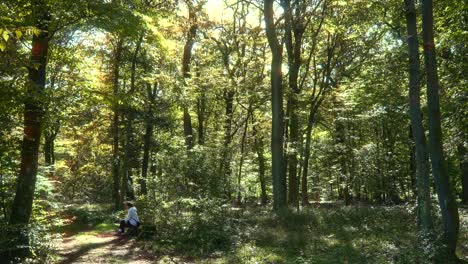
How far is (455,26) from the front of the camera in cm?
1386

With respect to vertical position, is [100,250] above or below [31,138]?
below

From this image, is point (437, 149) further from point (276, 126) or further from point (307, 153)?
point (307, 153)

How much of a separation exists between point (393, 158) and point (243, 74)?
10864 millimetres

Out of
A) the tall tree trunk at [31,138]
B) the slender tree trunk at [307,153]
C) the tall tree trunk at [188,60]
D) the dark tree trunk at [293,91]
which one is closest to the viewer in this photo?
the tall tree trunk at [31,138]

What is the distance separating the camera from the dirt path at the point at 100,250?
1117 cm

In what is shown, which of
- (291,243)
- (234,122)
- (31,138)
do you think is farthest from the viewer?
(234,122)

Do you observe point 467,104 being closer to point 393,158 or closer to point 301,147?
point 301,147

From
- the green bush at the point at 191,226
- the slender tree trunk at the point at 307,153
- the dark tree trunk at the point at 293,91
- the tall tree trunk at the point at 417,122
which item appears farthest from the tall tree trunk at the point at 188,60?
the tall tree trunk at the point at 417,122

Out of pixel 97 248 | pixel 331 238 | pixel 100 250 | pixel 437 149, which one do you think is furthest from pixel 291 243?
pixel 97 248

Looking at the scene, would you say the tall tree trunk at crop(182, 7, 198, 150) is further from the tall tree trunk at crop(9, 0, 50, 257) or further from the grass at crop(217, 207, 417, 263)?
the tall tree trunk at crop(9, 0, 50, 257)

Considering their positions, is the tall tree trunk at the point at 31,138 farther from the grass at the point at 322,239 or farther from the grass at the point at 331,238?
the grass at the point at 331,238

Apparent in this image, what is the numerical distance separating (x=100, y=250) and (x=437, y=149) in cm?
955

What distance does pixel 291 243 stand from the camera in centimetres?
1212

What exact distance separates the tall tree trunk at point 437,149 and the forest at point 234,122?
0.10 ft
